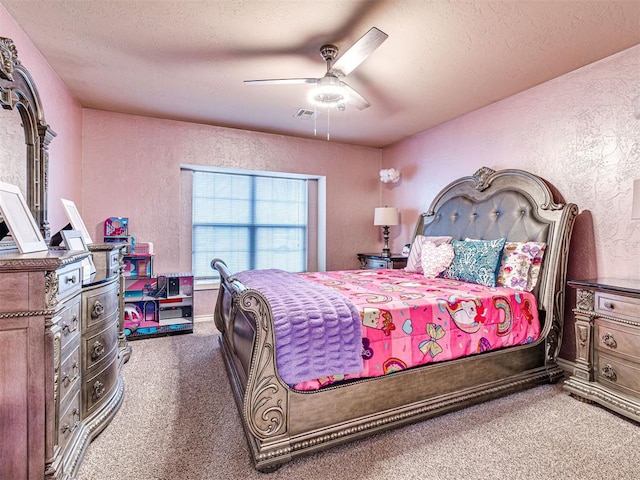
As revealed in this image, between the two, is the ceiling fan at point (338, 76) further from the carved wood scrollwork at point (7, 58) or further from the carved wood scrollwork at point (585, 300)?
the carved wood scrollwork at point (585, 300)

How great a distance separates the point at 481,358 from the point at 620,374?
0.85m

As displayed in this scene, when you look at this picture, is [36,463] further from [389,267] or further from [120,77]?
[389,267]

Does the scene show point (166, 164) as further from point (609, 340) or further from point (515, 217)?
point (609, 340)

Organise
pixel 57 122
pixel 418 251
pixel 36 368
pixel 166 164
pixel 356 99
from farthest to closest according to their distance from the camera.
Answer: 1. pixel 166 164
2. pixel 418 251
3. pixel 57 122
4. pixel 356 99
5. pixel 36 368

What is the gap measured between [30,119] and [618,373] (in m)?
4.13

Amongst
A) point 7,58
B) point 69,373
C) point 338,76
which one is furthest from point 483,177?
point 7,58

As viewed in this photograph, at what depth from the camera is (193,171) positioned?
4195 millimetres

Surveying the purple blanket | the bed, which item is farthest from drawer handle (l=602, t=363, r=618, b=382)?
the purple blanket

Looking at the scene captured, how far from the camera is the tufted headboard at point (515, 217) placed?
8.04ft

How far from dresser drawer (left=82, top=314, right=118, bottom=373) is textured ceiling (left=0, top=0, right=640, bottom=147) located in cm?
192

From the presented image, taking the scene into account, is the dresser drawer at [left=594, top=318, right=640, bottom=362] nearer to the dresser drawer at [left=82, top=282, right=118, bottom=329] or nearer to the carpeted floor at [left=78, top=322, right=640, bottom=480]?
the carpeted floor at [left=78, top=322, right=640, bottom=480]

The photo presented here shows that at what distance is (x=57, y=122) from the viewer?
9.06 ft

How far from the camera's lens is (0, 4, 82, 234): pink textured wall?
215cm

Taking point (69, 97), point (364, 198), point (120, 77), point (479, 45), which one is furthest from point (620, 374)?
point (69, 97)
